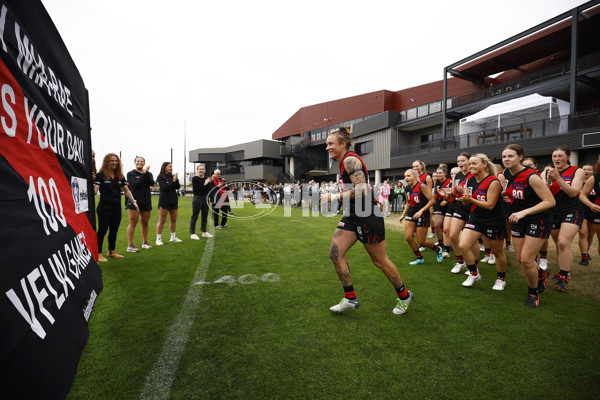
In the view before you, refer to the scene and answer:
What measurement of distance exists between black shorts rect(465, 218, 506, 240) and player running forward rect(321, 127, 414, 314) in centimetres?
180

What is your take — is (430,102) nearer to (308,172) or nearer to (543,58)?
(543,58)

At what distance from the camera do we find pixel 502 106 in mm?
18938

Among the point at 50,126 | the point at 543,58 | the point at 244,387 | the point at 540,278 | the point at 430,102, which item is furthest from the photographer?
the point at 430,102

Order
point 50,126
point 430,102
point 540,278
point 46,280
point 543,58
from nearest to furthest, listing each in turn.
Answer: point 46,280
point 50,126
point 540,278
point 543,58
point 430,102

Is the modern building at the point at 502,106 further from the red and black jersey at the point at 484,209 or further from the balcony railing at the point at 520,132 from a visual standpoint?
the red and black jersey at the point at 484,209

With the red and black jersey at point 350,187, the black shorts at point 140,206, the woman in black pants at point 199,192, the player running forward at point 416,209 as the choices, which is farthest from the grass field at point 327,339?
the woman in black pants at point 199,192

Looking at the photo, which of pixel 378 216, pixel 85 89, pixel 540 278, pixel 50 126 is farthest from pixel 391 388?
pixel 85 89

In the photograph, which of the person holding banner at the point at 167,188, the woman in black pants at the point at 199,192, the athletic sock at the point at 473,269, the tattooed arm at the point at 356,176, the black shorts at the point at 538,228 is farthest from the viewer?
the woman in black pants at the point at 199,192

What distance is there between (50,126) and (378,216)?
135 inches

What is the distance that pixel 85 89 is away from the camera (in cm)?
368

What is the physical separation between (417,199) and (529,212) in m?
2.39

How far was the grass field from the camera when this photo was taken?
2324 mm

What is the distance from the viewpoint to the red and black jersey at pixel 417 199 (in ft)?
19.9

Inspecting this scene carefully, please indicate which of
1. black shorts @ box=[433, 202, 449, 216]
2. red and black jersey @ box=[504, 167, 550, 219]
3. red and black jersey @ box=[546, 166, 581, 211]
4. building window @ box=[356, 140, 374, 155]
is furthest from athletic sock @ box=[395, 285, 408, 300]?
building window @ box=[356, 140, 374, 155]
